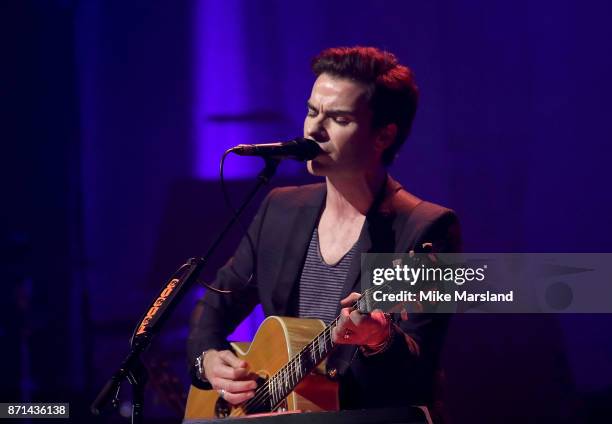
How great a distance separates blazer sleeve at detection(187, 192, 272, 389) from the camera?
3451mm

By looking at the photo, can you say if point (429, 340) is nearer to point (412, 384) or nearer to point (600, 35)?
point (412, 384)

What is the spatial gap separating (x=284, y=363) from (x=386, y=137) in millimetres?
943

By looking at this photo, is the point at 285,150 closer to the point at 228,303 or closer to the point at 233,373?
the point at 233,373

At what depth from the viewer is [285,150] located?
2.75 metres

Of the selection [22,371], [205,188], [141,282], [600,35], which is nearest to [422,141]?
[600,35]

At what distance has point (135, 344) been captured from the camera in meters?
2.53

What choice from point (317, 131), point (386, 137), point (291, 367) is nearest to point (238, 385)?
point (291, 367)

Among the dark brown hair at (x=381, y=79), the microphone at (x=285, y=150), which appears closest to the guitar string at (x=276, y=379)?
the microphone at (x=285, y=150)

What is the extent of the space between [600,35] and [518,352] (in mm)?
1329

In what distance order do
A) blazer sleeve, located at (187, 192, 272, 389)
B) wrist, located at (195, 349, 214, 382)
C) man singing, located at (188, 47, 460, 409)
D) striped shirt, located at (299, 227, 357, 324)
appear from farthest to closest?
blazer sleeve, located at (187, 192, 272, 389)
wrist, located at (195, 349, 214, 382)
striped shirt, located at (299, 227, 357, 324)
man singing, located at (188, 47, 460, 409)

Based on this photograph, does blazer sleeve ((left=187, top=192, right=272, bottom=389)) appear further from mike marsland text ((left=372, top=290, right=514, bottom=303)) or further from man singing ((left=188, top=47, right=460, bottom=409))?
mike marsland text ((left=372, top=290, right=514, bottom=303))

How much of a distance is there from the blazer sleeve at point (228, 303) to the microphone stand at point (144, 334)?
2.61 feet

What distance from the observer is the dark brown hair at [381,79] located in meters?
3.19

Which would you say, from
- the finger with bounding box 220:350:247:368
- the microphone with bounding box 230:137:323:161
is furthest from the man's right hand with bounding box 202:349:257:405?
the microphone with bounding box 230:137:323:161
